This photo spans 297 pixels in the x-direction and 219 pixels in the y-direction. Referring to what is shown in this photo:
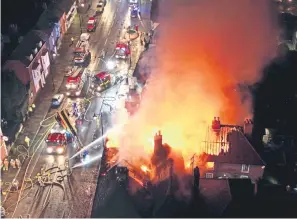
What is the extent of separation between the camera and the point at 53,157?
3672 centimetres

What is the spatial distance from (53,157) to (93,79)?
10.8 m

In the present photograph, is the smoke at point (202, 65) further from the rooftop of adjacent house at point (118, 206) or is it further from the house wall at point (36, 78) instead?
the rooftop of adjacent house at point (118, 206)

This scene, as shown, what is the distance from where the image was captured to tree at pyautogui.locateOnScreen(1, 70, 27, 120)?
1535 inches

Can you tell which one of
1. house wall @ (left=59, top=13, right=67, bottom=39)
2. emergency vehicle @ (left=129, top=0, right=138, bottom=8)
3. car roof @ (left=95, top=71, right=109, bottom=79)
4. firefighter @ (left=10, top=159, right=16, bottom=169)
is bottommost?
firefighter @ (left=10, top=159, right=16, bottom=169)

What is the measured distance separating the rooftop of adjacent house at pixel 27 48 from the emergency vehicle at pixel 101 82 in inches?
236

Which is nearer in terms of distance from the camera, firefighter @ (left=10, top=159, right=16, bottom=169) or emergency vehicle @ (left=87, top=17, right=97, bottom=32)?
firefighter @ (left=10, top=159, right=16, bottom=169)

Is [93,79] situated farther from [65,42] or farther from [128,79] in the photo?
[65,42]

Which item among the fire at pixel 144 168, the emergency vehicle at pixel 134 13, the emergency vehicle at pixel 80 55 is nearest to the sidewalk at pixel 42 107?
the emergency vehicle at pixel 80 55

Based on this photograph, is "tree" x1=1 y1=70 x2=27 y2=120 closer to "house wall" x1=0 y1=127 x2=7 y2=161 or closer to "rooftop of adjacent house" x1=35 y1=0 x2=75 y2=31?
"house wall" x1=0 y1=127 x2=7 y2=161

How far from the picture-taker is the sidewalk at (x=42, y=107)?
1380 inches

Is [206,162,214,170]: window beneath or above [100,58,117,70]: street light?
beneath

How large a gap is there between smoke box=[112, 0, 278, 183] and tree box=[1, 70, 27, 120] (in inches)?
354

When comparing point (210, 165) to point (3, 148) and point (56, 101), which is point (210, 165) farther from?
point (56, 101)

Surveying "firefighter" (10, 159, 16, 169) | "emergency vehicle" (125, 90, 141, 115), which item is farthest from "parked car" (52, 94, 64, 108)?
"firefighter" (10, 159, 16, 169)
